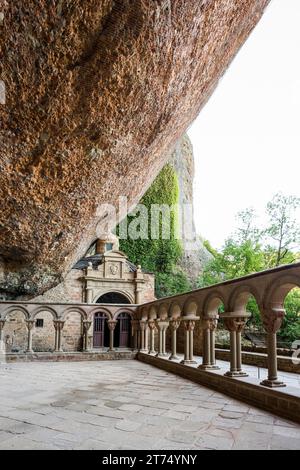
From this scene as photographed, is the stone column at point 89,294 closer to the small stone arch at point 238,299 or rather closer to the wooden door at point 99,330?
the wooden door at point 99,330

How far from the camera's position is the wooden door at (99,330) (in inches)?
769

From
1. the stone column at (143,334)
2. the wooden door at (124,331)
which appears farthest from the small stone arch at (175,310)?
the wooden door at (124,331)

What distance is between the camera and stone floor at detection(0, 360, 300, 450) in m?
3.42

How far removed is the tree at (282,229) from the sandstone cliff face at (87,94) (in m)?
14.5

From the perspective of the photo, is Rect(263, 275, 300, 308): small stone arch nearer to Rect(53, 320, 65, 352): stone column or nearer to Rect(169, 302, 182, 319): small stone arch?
Rect(169, 302, 182, 319): small stone arch

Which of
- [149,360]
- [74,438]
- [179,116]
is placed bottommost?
[149,360]

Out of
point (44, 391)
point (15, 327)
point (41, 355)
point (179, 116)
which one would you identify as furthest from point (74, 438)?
point (15, 327)

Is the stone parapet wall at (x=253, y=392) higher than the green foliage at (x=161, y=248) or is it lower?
lower

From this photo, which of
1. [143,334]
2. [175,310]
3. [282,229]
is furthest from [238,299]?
[282,229]

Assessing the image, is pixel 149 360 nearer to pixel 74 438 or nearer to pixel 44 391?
pixel 44 391

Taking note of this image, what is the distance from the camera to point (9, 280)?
→ 9562 millimetres

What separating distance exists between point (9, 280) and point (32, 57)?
696 centimetres

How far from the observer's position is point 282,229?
69.9 ft

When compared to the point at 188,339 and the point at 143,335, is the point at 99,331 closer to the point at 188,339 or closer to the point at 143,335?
the point at 143,335
